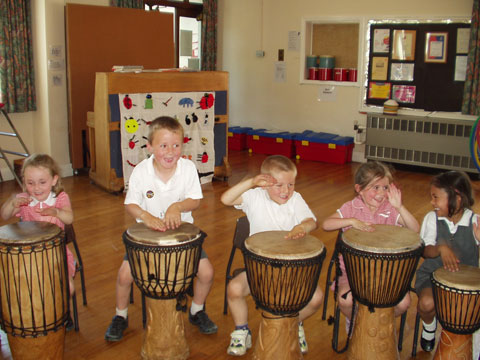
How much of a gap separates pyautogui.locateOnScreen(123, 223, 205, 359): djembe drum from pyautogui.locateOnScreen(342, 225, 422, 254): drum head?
64 cm

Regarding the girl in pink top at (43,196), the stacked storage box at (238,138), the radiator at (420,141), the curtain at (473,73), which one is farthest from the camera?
the stacked storage box at (238,138)

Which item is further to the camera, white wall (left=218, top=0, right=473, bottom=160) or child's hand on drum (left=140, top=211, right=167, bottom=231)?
white wall (left=218, top=0, right=473, bottom=160)

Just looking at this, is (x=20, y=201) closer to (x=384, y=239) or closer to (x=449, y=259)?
(x=384, y=239)

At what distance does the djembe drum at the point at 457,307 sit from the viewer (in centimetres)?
210

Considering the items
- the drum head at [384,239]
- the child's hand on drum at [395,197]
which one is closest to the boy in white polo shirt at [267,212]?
the drum head at [384,239]

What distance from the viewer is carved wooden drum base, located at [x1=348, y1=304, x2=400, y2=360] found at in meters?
2.31

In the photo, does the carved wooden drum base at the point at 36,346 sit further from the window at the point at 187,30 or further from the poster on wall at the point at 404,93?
the window at the point at 187,30

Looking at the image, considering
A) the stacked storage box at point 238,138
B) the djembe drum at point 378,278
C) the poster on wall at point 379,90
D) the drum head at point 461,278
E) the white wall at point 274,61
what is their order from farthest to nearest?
the stacked storage box at point 238,138, the white wall at point 274,61, the poster on wall at point 379,90, the djembe drum at point 378,278, the drum head at point 461,278

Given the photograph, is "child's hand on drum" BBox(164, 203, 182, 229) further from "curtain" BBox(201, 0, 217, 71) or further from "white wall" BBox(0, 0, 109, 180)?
"curtain" BBox(201, 0, 217, 71)

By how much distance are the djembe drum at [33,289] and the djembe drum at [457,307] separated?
Result: 1.54 m

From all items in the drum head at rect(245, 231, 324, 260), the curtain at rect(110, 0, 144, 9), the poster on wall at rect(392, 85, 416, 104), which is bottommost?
the drum head at rect(245, 231, 324, 260)

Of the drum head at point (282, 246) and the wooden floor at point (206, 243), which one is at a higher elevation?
the drum head at point (282, 246)

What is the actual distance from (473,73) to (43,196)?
203 inches

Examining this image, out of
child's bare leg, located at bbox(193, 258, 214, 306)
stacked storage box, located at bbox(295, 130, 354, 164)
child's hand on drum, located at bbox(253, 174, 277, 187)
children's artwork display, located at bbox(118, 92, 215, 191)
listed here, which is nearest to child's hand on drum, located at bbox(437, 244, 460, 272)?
child's hand on drum, located at bbox(253, 174, 277, 187)
